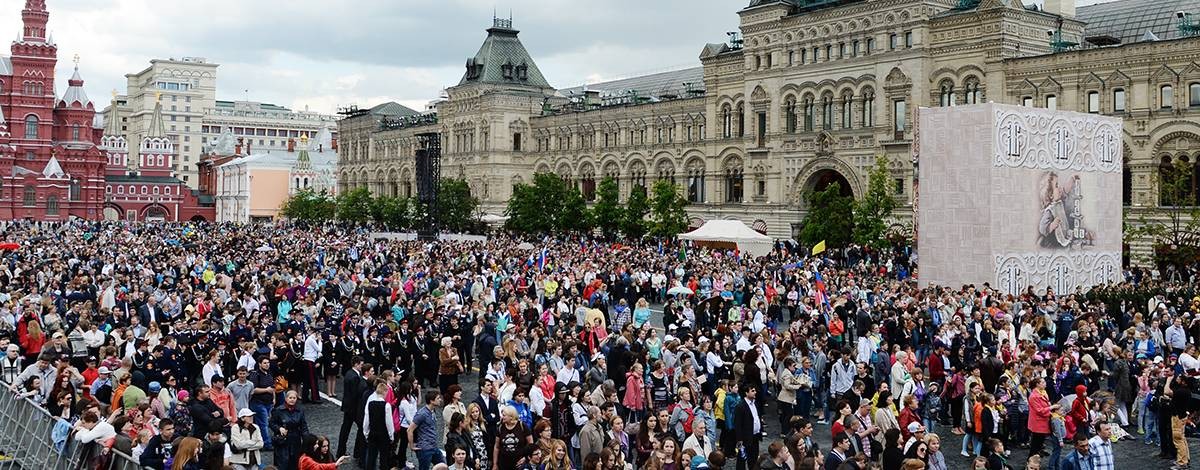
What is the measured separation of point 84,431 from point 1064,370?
13.5 metres

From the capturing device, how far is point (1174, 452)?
15.9 meters

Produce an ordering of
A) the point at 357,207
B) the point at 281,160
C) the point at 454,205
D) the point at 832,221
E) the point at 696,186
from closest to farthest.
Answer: the point at 832,221 < the point at 696,186 < the point at 454,205 < the point at 357,207 < the point at 281,160

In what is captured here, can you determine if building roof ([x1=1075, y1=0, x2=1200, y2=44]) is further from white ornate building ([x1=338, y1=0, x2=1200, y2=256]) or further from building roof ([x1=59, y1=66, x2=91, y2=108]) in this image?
building roof ([x1=59, y1=66, x2=91, y2=108])

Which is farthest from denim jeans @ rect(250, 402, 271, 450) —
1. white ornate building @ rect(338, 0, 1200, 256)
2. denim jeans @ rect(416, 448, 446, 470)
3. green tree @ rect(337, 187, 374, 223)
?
green tree @ rect(337, 187, 374, 223)

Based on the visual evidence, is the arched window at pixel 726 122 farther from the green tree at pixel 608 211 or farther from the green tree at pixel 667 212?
the green tree at pixel 608 211

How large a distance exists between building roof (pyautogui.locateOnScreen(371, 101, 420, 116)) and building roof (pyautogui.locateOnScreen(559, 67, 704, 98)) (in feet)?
50.8

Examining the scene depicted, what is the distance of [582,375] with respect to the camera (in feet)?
55.5

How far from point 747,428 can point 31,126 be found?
108596 millimetres

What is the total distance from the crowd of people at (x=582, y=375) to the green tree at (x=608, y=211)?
3086cm

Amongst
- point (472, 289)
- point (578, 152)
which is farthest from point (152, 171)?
point (472, 289)

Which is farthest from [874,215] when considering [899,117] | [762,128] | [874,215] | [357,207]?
[357,207]

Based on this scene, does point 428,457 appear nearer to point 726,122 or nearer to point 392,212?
point 726,122

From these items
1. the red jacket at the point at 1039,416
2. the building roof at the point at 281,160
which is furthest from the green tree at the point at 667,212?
the building roof at the point at 281,160

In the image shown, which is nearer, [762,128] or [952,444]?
[952,444]
